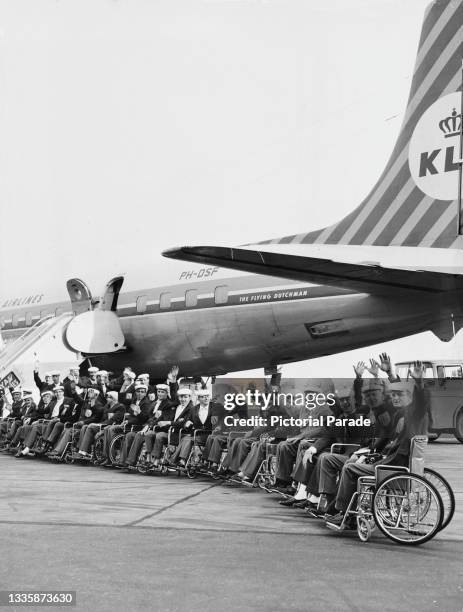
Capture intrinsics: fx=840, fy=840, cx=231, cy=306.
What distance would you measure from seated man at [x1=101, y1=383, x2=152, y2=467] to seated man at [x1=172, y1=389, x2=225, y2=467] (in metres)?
1.25

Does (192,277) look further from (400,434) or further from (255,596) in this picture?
(255,596)

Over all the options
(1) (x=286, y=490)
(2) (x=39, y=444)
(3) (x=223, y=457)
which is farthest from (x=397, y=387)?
(2) (x=39, y=444)

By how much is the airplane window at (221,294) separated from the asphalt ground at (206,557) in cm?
735

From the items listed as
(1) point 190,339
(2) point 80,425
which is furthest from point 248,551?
(1) point 190,339

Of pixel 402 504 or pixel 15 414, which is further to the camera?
pixel 15 414

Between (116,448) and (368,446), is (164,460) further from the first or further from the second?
(368,446)

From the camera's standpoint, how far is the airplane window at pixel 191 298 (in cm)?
1878

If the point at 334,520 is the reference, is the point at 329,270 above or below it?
above

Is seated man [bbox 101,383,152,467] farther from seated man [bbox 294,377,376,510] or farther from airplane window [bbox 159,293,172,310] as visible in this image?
airplane window [bbox 159,293,172,310]

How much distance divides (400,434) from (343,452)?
5.42 ft

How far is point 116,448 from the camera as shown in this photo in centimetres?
1439

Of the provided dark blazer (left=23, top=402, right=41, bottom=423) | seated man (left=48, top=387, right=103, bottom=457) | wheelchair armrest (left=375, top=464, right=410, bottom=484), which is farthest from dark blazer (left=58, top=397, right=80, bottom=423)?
wheelchair armrest (left=375, top=464, right=410, bottom=484)

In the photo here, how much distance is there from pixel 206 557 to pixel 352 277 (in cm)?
640

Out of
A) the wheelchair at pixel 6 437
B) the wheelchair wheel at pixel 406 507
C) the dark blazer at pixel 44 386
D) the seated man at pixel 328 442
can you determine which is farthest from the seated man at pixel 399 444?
the wheelchair at pixel 6 437
